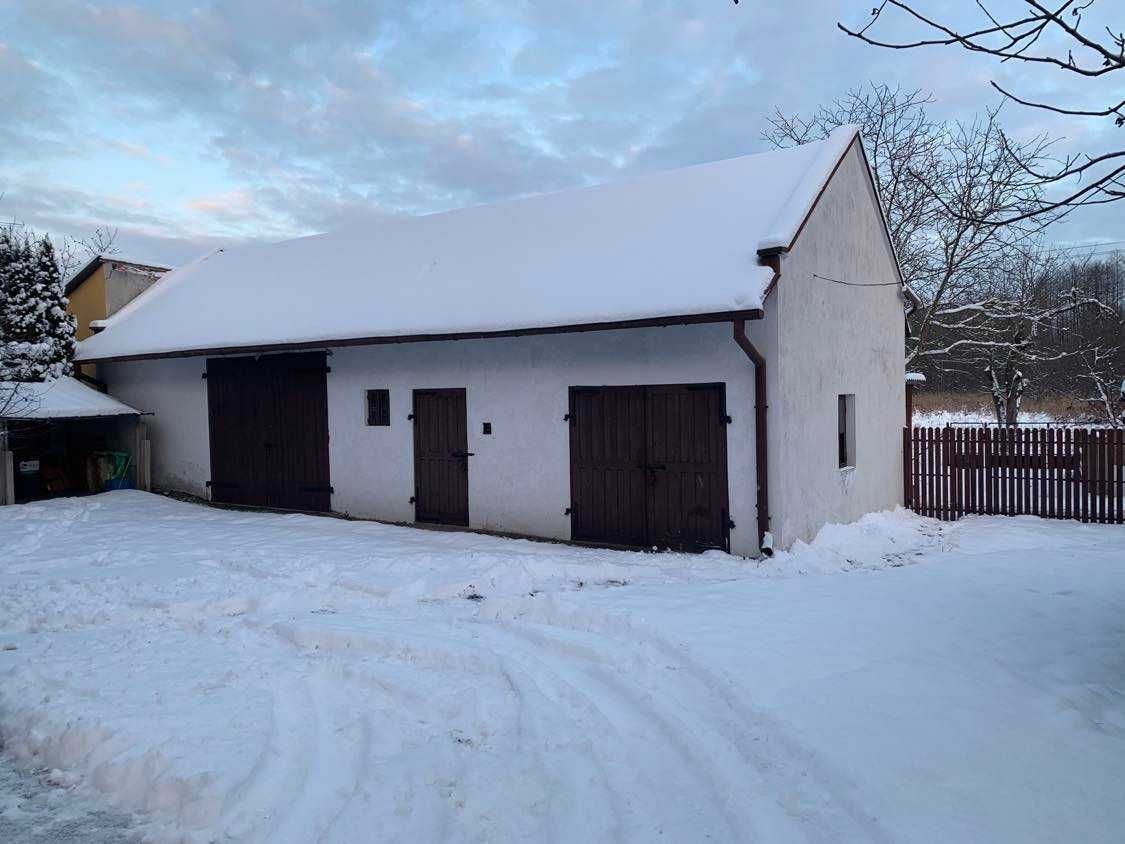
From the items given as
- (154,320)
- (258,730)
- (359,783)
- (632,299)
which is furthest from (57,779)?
(154,320)

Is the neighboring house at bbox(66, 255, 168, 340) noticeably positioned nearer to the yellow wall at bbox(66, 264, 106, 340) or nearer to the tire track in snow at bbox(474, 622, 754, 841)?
the yellow wall at bbox(66, 264, 106, 340)

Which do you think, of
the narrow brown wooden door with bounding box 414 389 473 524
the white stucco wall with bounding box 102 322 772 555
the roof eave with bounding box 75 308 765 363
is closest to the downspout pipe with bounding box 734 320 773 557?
the white stucco wall with bounding box 102 322 772 555

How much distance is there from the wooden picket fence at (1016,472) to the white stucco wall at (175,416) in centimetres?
1270

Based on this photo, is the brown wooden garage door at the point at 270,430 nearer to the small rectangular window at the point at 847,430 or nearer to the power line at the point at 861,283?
the power line at the point at 861,283

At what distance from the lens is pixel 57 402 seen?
13.6 metres

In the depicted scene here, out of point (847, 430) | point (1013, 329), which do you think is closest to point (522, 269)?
point (847, 430)

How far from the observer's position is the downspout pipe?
328 inches

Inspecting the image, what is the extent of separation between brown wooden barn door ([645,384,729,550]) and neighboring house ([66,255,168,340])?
46.7 ft

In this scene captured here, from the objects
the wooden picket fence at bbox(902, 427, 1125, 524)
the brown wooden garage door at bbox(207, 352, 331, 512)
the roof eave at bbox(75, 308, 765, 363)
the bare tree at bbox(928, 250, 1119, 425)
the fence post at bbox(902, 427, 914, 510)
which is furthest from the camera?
the bare tree at bbox(928, 250, 1119, 425)

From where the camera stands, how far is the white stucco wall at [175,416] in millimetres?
13852

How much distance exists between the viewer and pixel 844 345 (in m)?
10.8

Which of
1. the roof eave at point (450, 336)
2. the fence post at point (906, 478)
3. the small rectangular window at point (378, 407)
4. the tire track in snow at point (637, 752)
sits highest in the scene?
the roof eave at point (450, 336)

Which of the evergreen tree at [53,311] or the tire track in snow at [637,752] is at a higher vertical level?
the evergreen tree at [53,311]

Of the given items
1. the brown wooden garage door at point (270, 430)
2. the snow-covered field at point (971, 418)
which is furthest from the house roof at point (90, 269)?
the snow-covered field at point (971, 418)
